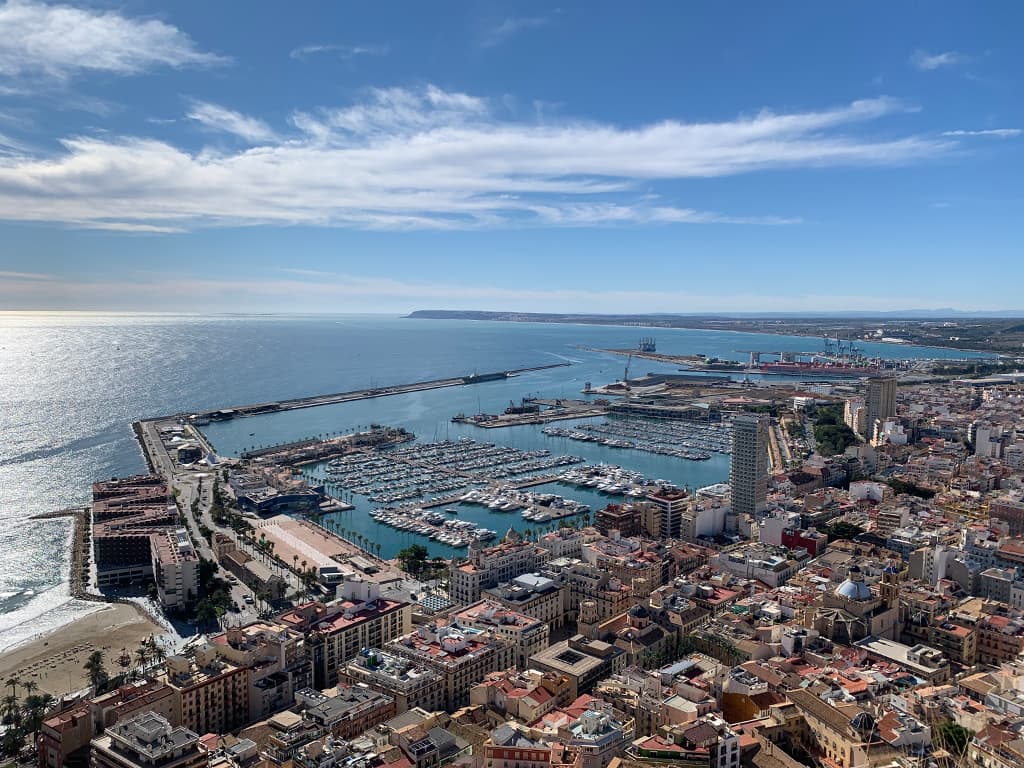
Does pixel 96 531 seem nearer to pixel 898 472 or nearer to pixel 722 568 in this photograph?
pixel 722 568

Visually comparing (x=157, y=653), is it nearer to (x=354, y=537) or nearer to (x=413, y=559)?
(x=413, y=559)

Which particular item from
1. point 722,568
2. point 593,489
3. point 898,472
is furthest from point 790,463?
point 722,568

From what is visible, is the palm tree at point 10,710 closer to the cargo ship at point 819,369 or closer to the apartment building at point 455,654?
the apartment building at point 455,654

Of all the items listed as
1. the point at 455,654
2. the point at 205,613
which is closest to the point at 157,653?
the point at 205,613

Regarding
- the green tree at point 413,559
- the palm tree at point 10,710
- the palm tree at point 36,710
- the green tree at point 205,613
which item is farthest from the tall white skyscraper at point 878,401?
the palm tree at point 10,710

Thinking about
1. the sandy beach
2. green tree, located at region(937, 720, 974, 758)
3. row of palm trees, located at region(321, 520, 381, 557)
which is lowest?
row of palm trees, located at region(321, 520, 381, 557)

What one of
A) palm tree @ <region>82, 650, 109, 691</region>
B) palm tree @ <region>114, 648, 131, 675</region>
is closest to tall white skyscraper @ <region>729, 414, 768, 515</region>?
palm tree @ <region>114, 648, 131, 675</region>

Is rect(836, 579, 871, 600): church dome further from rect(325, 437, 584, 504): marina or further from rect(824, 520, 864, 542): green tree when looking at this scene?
rect(325, 437, 584, 504): marina
